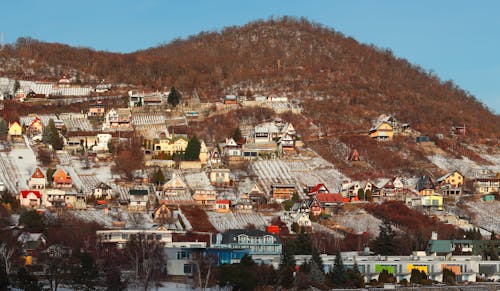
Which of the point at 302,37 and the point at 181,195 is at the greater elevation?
the point at 302,37

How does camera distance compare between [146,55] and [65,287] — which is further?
[146,55]

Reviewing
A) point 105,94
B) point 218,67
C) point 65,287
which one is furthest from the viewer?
point 218,67

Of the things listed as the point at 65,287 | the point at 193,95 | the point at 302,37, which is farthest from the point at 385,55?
the point at 65,287

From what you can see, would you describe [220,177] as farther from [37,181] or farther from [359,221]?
[37,181]

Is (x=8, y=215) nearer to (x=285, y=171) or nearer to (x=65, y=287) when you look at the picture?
(x=65, y=287)

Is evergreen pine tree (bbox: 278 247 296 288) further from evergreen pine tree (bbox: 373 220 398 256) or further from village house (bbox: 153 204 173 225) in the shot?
village house (bbox: 153 204 173 225)

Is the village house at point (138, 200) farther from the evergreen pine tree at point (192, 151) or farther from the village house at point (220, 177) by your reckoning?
the evergreen pine tree at point (192, 151)

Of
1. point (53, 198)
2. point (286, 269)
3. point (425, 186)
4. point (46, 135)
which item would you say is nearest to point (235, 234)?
point (286, 269)
